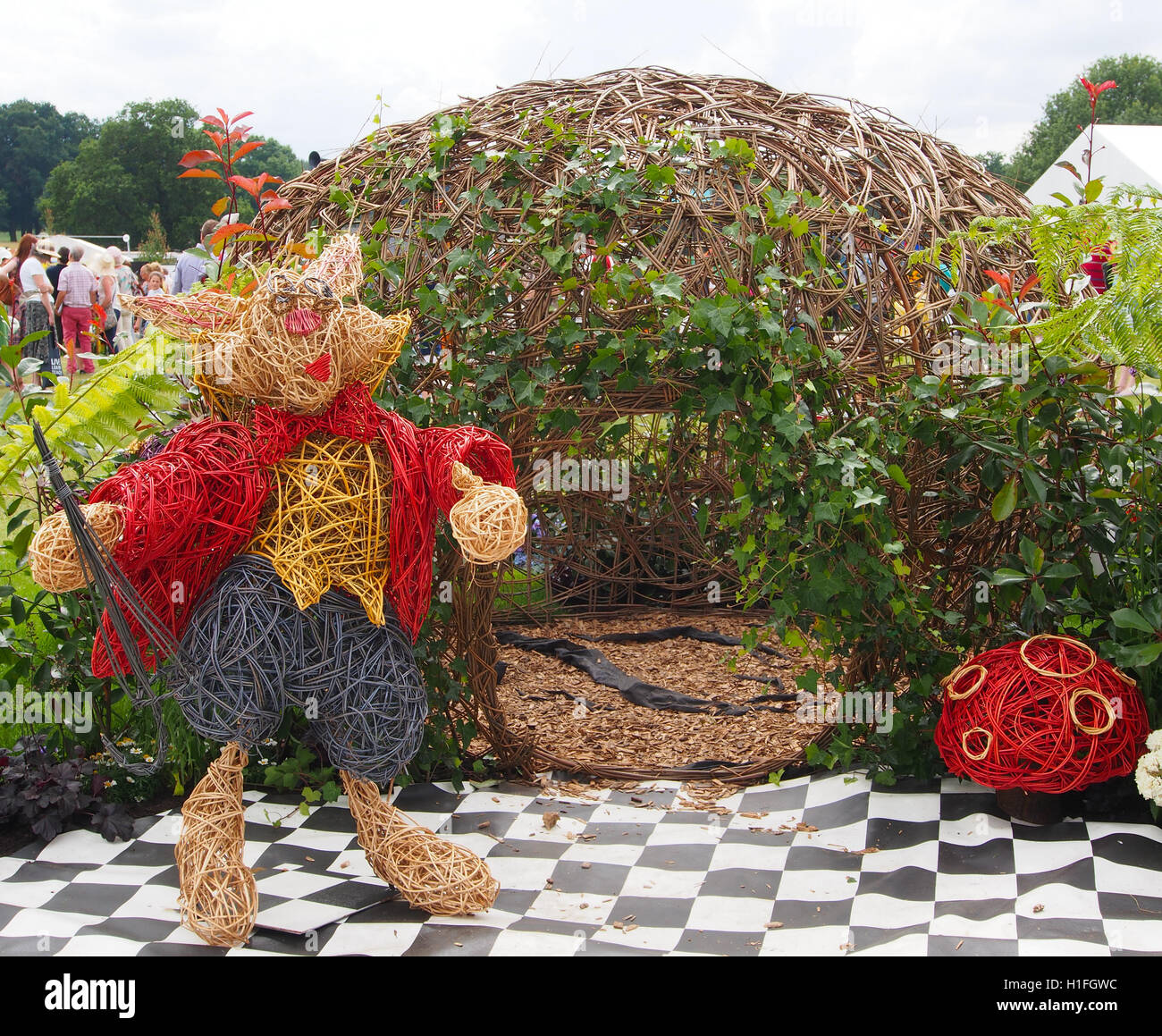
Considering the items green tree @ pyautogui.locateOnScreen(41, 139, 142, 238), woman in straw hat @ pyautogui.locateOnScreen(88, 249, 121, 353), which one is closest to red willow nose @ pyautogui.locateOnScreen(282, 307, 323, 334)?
woman in straw hat @ pyautogui.locateOnScreen(88, 249, 121, 353)

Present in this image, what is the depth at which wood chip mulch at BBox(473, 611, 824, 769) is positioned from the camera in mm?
3957

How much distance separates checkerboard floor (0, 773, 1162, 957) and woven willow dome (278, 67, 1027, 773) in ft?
2.70

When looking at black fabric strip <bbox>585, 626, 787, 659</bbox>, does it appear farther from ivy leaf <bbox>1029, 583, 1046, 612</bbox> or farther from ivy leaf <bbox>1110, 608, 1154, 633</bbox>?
ivy leaf <bbox>1110, 608, 1154, 633</bbox>

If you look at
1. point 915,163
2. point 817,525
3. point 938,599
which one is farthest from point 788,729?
point 915,163

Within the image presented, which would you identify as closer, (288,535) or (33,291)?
(288,535)

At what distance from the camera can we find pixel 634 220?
9.68ft

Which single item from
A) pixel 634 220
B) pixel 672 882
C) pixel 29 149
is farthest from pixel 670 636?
pixel 29 149

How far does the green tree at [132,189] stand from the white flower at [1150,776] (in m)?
36.1

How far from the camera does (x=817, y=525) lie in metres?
2.96

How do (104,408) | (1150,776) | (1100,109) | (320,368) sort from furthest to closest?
(1100,109) → (104,408) → (1150,776) → (320,368)

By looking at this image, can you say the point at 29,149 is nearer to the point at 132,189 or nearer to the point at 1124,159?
the point at 132,189

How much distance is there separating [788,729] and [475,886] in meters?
1.94

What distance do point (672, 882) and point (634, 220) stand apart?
78.0 inches

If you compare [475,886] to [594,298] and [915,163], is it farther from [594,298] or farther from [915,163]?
[915,163]
